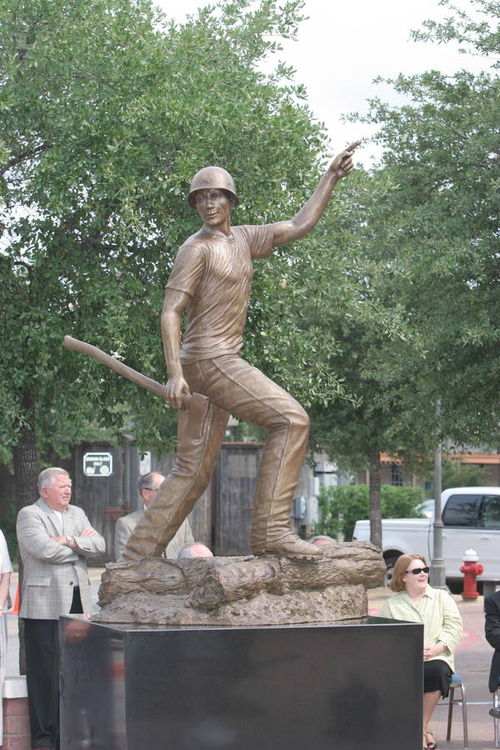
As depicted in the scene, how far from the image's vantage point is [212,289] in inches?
275

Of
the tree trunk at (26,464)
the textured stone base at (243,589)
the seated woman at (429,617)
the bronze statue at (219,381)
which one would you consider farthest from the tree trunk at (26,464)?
the textured stone base at (243,589)

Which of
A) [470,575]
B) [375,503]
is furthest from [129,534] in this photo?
[375,503]

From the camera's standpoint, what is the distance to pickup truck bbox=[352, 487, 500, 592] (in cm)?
2212

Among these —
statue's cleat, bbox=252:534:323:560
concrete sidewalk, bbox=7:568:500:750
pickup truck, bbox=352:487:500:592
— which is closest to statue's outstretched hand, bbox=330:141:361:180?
statue's cleat, bbox=252:534:323:560

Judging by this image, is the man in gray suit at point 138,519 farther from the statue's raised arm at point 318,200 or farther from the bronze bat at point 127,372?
the statue's raised arm at point 318,200

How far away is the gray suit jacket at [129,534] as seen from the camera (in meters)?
8.46

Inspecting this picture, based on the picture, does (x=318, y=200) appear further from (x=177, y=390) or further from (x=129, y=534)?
(x=129, y=534)

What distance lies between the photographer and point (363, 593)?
6.88 meters

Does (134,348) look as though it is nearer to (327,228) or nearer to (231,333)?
(231,333)

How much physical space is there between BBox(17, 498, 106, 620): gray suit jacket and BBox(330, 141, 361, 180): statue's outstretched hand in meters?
3.10

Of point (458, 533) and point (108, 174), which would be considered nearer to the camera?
point (108, 174)

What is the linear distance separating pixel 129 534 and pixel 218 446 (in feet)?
5.43

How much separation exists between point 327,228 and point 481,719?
816cm

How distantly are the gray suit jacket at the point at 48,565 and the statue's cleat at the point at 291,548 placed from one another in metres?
2.06
